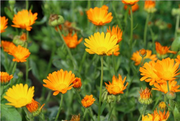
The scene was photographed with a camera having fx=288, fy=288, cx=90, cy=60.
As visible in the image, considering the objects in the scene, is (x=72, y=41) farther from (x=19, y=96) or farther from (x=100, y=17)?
(x=19, y=96)

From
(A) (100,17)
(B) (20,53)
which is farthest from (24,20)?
(A) (100,17)

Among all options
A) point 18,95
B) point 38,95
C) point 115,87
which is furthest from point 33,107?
point 38,95

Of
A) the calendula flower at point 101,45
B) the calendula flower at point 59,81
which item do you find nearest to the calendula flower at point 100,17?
the calendula flower at point 101,45

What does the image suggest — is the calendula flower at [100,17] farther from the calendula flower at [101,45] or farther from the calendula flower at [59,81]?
the calendula flower at [59,81]

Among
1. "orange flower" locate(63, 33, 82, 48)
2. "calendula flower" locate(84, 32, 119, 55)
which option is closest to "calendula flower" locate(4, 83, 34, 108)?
"calendula flower" locate(84, 32, 119, 55)

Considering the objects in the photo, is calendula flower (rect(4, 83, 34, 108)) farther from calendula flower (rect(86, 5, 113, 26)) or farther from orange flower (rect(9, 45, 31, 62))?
calendula flower (rect(86, 5, 113, 26))
